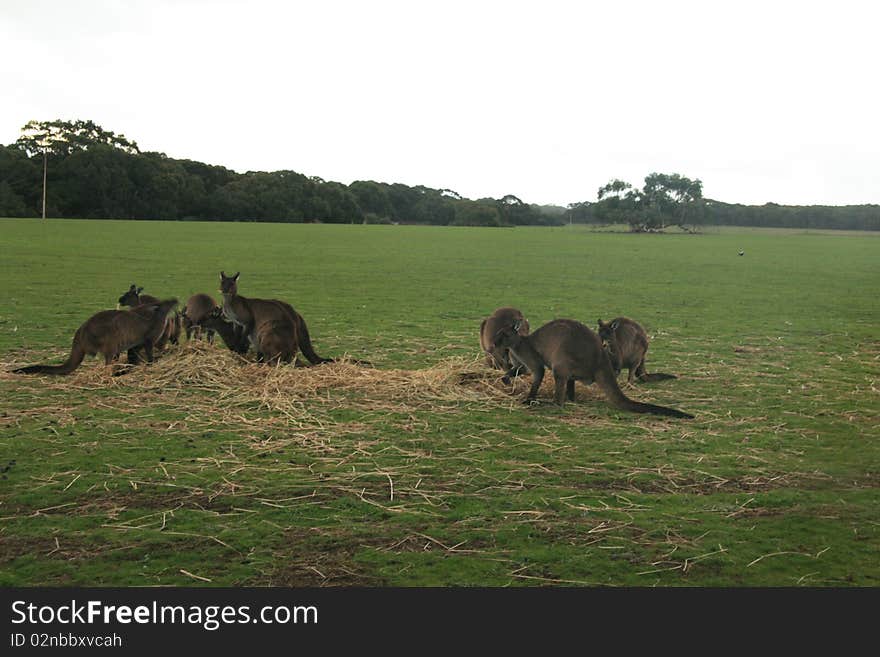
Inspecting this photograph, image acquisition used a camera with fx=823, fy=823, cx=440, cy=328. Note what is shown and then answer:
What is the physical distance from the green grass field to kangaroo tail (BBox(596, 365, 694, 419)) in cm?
11

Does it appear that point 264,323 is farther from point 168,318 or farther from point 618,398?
point 618,398

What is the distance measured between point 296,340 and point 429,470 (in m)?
4.20

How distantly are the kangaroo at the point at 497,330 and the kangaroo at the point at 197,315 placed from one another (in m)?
3.47

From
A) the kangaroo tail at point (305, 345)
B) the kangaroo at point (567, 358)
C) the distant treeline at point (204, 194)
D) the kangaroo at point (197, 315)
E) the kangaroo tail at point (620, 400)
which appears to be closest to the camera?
the kangaroo tail at point (620, 400)

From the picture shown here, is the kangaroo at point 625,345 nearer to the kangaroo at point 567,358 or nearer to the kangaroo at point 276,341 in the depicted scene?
the kangaroo at point 567,358

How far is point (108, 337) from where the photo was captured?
29.0ft

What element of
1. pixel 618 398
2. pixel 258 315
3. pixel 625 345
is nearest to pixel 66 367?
pixel 258 315

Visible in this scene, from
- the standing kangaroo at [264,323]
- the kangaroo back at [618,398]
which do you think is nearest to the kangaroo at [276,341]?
the standing kangaroo at [264,323]

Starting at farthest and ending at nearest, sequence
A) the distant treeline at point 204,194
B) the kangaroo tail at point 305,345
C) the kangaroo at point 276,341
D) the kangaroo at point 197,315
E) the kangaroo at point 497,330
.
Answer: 1. the distant treeline at point 204,194
2. the kangaroo at point 197,315
3. the kangaroo tail at point 305,345
4. the kangaroo at point 276,341
5. the kangaroo at point 497,330

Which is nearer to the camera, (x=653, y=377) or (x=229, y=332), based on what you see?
(x=653, y=377)

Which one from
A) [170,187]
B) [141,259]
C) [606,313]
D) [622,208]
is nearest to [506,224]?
[622,208]

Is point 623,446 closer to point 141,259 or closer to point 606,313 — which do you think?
point 606,313

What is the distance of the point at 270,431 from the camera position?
688cm

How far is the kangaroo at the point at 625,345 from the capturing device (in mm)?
8703
